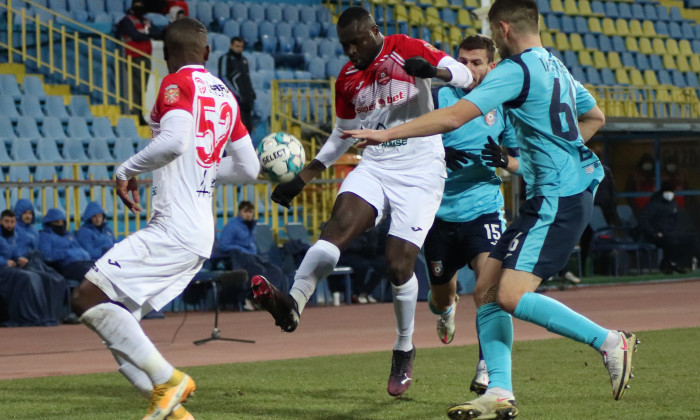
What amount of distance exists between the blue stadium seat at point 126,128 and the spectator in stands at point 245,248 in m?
3.87

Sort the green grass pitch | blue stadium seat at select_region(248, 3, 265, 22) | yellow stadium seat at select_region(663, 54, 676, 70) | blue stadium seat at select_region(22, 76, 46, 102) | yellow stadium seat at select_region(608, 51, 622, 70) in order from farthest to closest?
yellow stadium seat at select_region(663, 54, 676, 70) → yellow stadium seat at select_region(608, 51, 622, 70) → blue stadium seat at select_region(248, 3, 265, 22) → blue stadium seat at select_region(22, 76, 46, 102) → the green grass pitch

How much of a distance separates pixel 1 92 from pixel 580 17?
17.2 meters

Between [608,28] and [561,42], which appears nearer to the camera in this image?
[561,42]

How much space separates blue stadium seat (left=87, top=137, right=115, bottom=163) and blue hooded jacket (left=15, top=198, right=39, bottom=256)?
364 centimetres

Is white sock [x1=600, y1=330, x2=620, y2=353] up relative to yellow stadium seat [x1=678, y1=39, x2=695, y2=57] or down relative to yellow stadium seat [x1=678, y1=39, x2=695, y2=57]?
down

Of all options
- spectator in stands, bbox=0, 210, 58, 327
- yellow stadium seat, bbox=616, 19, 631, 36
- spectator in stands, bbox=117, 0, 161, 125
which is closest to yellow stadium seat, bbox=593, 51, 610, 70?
yellow stadium seat, bbox=616, 19, 631, 36

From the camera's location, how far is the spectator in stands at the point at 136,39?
21.0m

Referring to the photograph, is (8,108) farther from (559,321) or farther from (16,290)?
(559,321)

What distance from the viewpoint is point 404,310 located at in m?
7.47

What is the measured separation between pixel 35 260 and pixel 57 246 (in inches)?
17.9

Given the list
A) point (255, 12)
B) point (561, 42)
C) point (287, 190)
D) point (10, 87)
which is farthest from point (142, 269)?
point (561, 42)

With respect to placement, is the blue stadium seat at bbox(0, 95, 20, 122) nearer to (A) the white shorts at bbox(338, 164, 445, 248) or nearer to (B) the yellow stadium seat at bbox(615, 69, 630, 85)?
(A) the white shorts at bbox(338, 164, 445, 248)

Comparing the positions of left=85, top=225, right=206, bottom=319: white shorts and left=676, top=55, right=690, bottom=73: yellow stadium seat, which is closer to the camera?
left=85, top=225, right=206, bottom=319: white shorts

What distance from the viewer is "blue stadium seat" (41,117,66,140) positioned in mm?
18875
